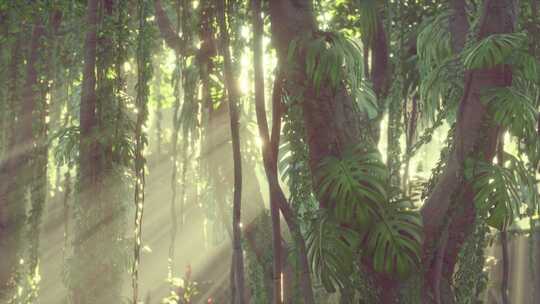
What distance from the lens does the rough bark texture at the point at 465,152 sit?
557cm

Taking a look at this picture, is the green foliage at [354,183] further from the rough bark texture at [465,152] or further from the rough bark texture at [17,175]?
the rough bark texture at [17,175]

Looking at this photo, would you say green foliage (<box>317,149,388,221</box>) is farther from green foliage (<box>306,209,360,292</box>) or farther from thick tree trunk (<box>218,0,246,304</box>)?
thick tree trunk (<box>218,0,246,304</box>)

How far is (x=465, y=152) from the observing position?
558 cm

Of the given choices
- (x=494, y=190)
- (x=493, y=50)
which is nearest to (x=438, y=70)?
(x=493, y=50)

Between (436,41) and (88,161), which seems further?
(436,41)

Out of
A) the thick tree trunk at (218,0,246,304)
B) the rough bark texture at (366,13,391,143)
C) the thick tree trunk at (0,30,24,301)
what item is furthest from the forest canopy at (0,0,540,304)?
the thick tree trunk at (0,30,24,301)

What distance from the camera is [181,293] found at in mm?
9523

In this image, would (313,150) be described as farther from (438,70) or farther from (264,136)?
(438,70)

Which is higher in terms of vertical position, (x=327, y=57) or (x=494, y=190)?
(x=327, y=57)

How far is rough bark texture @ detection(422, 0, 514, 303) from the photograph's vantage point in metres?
5.57

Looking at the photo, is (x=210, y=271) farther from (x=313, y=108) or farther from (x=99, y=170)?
(x=313, y=108)

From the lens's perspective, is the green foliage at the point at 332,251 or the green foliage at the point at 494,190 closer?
the green foliage at the point at 332,251

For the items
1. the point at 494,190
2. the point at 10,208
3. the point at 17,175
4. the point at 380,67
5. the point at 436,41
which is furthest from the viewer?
the point at 10,208

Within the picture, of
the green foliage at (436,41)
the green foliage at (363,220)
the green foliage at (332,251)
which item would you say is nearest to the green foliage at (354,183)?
the green foliage at (363,220)
